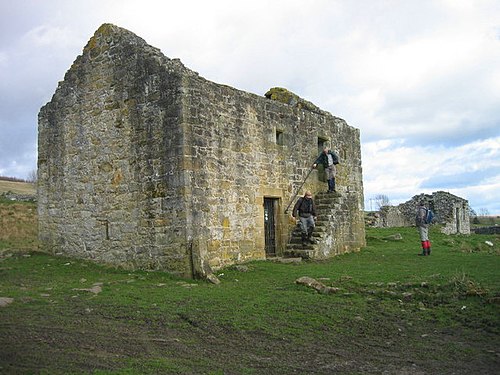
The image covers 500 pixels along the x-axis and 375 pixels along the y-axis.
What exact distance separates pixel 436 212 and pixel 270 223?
20620 mm

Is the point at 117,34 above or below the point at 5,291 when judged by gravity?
above

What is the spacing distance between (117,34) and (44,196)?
5.55 m

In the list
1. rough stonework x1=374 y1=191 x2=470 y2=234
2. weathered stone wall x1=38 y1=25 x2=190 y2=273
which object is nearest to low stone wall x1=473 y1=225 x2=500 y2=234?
rough stonework x1=374 y1=191 x2=470 y2=234

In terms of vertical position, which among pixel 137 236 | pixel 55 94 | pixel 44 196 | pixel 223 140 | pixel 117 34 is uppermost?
pixel 117 34

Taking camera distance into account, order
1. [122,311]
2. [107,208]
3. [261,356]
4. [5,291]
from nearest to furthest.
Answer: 1. [261,356]
2. [122,311]
3. [5,291]
4. [107,208]

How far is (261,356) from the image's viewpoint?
21.6 feet

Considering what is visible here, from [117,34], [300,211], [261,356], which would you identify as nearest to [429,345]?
[261,356]

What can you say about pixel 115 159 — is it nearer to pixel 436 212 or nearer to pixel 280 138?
pixel 280 138

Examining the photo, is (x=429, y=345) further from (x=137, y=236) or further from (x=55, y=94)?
(x=55, y=94)

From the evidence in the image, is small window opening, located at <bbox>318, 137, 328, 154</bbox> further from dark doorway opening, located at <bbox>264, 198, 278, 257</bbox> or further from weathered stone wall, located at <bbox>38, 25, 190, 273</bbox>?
weathered stone wall, located at <bbox>38, 25, 190, 273</bbox>

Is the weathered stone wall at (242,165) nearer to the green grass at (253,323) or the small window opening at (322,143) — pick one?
the small window opening at (322,143)

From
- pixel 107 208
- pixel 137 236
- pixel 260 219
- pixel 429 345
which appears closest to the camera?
pixel 429 345

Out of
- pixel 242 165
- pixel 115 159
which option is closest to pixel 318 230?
pixel 242 165

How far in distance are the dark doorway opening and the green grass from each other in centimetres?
353
